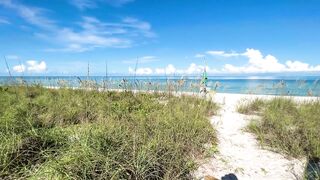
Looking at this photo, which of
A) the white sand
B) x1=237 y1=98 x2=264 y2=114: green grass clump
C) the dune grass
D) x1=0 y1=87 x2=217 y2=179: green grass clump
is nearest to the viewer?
x1=0 y1=87 x2=217 y2=179: green grass clump

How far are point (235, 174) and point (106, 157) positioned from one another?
207 centimetres

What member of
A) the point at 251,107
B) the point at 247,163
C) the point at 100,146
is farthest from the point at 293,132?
the point at 100,146

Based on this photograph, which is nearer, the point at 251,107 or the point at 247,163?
the point at 247,163

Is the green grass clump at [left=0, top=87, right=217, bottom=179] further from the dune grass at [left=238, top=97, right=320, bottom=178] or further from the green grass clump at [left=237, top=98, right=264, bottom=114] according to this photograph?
the green grass clump at [left=237, top=98, right=264, bottom=114]

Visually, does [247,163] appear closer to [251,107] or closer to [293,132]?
[293,132]

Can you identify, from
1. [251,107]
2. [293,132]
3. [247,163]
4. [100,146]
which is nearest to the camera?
[100,146]

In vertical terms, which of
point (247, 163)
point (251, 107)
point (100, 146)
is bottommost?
point (247, 163)

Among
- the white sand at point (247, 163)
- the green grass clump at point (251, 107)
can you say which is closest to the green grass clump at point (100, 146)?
the white sand at point (247, 163)

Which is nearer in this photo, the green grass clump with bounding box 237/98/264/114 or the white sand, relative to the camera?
the white sand

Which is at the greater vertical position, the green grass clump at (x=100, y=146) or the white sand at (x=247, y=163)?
the green grass clump at (x=100, y=146)

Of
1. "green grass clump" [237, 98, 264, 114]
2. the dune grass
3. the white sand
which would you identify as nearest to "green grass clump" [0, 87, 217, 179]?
the white sand

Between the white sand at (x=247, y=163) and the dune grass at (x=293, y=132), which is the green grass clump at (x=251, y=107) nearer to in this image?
the dune grass at (x=293, y=132)

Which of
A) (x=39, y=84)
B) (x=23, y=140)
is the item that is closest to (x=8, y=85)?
(x=39, y=84)

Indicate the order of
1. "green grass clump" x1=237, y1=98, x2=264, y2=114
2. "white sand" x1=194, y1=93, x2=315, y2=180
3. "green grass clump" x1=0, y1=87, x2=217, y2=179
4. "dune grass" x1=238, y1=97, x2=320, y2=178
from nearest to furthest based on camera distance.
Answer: "green grass clump" x1=0, y1=87, x2=217, y2=179 → "white sand" x1=194, y1=93, x2=315, y2=180 → "dune grass" x1=238, y1=97, x2=320, y2=178 → "green grass clump" x1=237, y1=98, x2=264, y2=114
